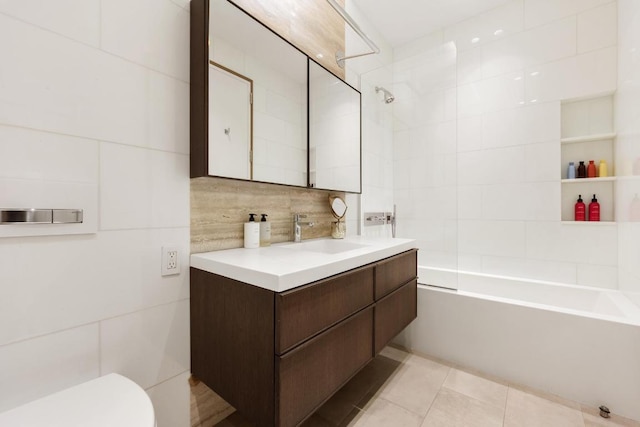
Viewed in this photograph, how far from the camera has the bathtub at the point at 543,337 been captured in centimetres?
144

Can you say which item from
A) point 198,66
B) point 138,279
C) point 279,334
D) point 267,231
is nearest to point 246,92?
point 198,66

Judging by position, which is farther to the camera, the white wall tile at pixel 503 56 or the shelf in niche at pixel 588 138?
the white wall tile at pixel 503 56

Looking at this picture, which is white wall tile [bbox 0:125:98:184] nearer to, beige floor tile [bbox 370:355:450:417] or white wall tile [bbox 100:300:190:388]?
white wall tile [bbox 100:300:190:388]

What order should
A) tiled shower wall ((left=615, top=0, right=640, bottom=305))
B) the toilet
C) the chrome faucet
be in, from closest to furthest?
the toilet
tiled shower wall ((left=615, top=0, right=640, bottom=305))
the chrome faucet

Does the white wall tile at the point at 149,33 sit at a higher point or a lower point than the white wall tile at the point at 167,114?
higher

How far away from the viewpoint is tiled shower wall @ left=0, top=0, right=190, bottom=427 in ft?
2.60

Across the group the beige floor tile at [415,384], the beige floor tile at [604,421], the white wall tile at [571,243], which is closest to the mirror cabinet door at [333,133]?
the beige floor tile at [415,384]

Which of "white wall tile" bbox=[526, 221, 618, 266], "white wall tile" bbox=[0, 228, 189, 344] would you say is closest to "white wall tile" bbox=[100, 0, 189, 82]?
"white wall tile" bbox=[0, 228, 189, 344]

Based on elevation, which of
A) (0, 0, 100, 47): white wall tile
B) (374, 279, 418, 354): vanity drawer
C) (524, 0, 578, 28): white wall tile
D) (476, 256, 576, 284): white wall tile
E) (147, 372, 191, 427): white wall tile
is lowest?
(147, 372, 191, 427): white wall tile

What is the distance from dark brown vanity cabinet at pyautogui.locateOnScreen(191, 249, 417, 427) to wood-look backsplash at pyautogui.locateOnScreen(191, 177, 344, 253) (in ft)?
0.64

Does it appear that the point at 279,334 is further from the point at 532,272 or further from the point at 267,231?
the point at 532,272

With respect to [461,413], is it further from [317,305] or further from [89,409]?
[89,409]

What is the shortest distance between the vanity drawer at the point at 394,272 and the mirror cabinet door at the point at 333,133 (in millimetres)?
650

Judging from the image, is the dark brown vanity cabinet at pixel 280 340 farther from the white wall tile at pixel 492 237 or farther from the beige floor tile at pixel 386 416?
the white wall tile at pixel 492 237
